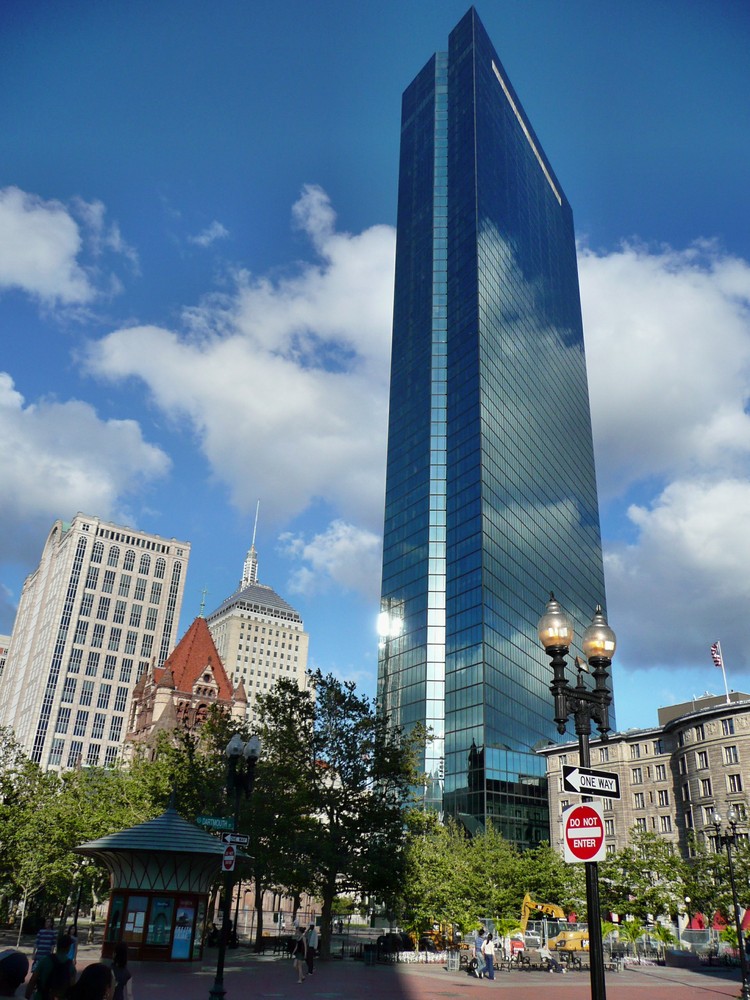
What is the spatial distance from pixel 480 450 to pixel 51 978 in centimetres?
9131

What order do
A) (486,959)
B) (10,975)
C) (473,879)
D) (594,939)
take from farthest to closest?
(473,879) < (486,959) < (594,939) < (10,975)

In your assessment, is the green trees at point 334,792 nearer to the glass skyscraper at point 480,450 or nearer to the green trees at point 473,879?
the green trees at point 473,879

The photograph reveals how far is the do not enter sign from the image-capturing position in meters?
11.6

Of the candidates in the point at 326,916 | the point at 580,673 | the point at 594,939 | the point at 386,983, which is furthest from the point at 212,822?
the point at 326,916

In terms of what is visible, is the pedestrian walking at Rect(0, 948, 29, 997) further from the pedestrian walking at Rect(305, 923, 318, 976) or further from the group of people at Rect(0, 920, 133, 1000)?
the pedestrian walking at Rect(305, 923, 318, 976)

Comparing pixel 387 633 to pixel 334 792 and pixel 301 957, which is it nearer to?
pixel 334 792

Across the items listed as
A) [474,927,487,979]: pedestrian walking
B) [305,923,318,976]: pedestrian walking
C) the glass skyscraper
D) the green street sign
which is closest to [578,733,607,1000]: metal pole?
the green street sign

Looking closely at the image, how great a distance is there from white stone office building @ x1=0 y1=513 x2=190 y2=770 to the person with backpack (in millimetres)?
151838

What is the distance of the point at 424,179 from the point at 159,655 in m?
108

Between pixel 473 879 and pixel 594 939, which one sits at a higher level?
pixel 473 879

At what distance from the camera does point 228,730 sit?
50.7 meters

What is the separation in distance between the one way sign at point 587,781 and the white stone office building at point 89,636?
152185 mm

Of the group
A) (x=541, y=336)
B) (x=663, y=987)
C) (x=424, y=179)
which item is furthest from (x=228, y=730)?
(x=424, y=179)

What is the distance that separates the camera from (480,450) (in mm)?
98500
